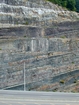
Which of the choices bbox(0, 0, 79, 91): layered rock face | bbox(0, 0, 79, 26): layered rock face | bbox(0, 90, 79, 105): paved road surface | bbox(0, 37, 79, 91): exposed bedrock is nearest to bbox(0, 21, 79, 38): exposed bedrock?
bbox(0, 0, 79, 91): layered rock face

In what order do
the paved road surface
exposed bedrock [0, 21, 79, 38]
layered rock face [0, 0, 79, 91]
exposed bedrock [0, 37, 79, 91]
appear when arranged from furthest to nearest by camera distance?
exposed bedrock [0, 21, 79, 38] → layered rock face [0, 0, 79, 91] → exposed bedrock [0, 37, 79, 91] → the paved road surface

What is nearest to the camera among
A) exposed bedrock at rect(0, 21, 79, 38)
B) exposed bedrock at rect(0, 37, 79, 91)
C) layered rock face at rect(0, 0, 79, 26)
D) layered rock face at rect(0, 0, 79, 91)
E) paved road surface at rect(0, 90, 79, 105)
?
paved road surface at rect(0, 90, 79, 105)

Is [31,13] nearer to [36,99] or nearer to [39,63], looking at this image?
[39,63]

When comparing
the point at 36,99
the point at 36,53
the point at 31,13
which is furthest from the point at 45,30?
the point at 36,99

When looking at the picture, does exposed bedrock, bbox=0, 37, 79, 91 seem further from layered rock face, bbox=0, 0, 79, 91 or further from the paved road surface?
the paved road surface

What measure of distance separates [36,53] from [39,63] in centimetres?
84

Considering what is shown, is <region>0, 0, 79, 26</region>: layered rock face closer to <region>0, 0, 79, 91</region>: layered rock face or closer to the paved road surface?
<region>0, 0, 79, 91</region>: layered rock face

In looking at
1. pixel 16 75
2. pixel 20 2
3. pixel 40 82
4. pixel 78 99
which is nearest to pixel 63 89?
pixel 40 82

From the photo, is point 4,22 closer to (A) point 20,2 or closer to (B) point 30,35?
(B) point 30,35

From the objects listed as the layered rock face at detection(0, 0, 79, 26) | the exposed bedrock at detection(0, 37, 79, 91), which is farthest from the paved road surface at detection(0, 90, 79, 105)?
the layered rock face at detection(0, 0, 79, 26)

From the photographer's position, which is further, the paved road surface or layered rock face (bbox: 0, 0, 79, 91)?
layered rock face (bbox: 0, 0, 79, 91)

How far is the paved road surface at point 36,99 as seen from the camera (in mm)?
14820

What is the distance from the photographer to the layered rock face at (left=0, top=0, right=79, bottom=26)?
93.8 ft

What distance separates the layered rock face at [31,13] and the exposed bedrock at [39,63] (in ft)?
18.5
